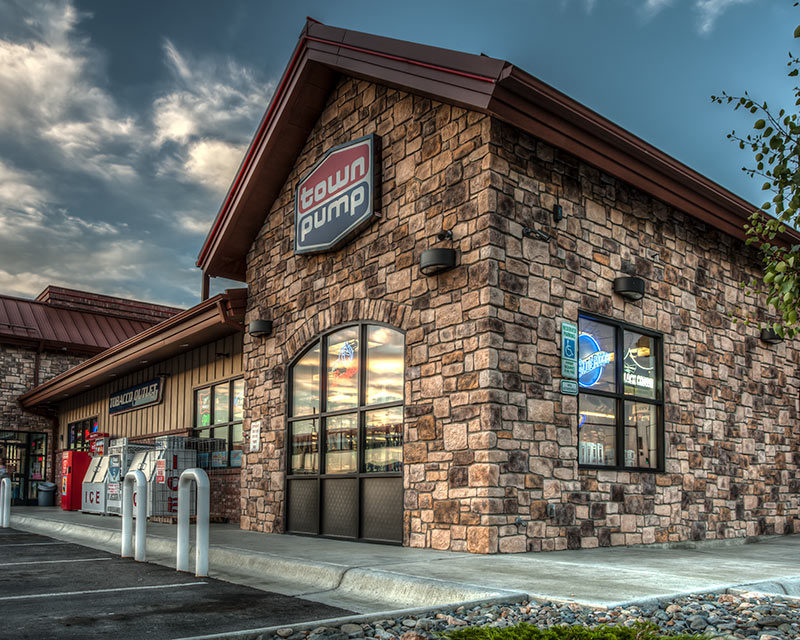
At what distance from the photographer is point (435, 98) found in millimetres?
8625

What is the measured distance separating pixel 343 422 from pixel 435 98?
4290 millimetres

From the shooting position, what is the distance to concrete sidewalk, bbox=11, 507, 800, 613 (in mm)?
5070

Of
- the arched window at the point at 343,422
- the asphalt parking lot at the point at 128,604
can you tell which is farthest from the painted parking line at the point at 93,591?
the arched window at the point at 343,422

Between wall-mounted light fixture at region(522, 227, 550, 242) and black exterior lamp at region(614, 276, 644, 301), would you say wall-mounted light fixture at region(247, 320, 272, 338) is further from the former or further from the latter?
black exterior lamp at region(614, 276, 644, 301)

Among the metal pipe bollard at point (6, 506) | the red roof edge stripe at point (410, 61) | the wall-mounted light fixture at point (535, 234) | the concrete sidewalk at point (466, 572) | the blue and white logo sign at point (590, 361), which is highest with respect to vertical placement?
the red roof edge stripe at point (410, 61)

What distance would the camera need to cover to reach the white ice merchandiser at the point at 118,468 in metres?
15.6

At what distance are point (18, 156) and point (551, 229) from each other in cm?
1628

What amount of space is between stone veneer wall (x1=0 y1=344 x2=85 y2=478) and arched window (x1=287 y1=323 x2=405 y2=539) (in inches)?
686

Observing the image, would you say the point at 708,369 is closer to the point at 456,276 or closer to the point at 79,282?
the point at 456,276

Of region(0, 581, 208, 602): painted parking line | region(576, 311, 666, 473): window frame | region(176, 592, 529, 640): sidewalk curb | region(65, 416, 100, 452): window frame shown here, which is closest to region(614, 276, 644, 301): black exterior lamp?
region(576, 311, 666, 473): window frame

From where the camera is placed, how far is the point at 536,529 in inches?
303

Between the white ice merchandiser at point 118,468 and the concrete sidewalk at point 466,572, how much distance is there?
7.08 m

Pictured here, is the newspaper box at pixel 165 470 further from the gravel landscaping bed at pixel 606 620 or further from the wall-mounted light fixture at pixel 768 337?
the wall-mounted light fixture at pixel 768 337

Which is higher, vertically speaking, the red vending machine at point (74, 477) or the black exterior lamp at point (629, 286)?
the black exterior lamp at point (629, 286)
